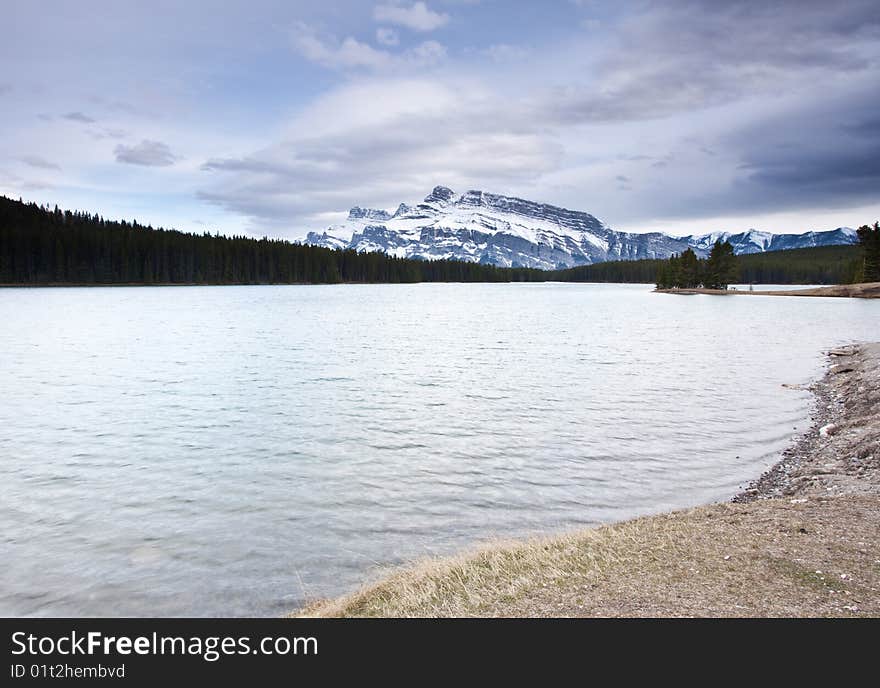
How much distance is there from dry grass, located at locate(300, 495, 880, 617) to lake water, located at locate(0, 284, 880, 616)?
2.21m

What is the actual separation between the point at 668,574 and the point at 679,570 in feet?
0.85

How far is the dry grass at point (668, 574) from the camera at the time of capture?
7.36 metres

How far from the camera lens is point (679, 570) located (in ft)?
28.0

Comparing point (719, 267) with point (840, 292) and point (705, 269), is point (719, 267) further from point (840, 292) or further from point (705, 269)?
point (840, 292)

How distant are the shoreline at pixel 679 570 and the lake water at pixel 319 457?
2.08m

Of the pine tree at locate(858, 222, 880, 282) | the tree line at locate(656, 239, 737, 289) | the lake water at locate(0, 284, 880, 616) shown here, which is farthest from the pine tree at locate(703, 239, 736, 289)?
the lake water at locate(0, 284, 880, 616)

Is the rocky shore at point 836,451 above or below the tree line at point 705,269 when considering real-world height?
below

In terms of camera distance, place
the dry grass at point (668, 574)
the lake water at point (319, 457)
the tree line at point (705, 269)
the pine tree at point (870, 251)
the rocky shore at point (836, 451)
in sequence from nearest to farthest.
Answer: the dry grass at point (668, 574)
the lake water at point (319, 457)
the rocky shore at point (836, 451)
the pine tree at point (870, 251)
the tree line at point (705, 269)

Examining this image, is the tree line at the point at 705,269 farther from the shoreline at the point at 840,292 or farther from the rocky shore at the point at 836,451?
the rocky shore at the point at 836,451

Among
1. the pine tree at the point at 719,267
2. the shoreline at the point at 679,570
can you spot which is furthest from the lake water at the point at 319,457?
the pine tree at the point at 719,267

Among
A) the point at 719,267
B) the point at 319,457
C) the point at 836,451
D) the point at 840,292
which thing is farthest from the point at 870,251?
the point at 319,457

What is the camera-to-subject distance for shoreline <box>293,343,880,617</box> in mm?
7387
